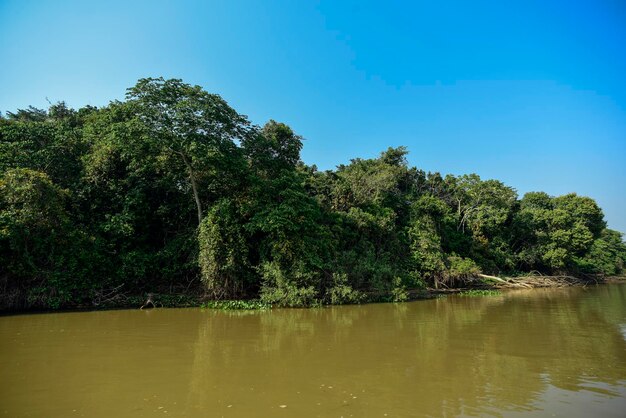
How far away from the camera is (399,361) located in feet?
23.7

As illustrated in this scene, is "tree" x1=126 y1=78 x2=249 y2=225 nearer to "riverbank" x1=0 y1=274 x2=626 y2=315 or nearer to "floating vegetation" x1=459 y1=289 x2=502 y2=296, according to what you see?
"riverbank" x1=0 y1=274 x2=626 y2=315

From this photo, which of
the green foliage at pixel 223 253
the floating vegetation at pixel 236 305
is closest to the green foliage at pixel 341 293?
the floating vegetation at pixel 236 305

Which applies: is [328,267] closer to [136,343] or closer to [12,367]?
[136,343]

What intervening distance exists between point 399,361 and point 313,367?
1781mm

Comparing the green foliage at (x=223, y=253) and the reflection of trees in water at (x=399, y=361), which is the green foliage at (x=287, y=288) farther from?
the reflection of trees in water at (x=399, y=361)

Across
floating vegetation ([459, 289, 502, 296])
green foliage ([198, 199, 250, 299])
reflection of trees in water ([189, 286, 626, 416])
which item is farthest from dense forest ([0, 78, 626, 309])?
reflection of trees in water ([189, 286, 626, 416])

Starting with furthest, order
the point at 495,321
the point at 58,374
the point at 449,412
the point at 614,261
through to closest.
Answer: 1. the point at 614,261
2. the point at 495,321
3. the point at 58,374
4. the point at 449,412

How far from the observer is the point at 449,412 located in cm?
481

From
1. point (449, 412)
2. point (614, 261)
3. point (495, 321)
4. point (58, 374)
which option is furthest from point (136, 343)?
point (614, 261)

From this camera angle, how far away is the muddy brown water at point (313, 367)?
5031mm

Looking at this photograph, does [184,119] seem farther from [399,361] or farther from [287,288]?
[399,361]

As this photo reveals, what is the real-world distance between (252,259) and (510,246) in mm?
23817

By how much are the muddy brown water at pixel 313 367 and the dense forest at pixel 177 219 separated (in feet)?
10.2

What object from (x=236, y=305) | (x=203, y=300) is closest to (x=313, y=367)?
(x=236, y=305)
